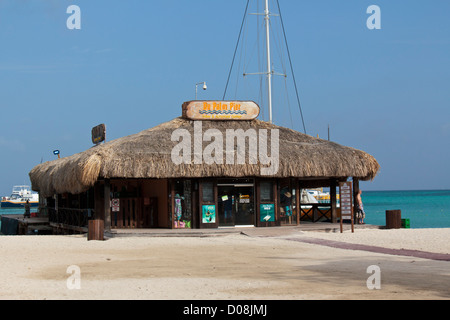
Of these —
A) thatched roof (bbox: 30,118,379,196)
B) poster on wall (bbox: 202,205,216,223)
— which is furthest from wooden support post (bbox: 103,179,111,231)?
poster on wall (bbox: 202,205,216,223)

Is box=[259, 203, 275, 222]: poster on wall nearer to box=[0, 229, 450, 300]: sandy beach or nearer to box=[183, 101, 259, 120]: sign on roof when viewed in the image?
box=[0, 229, 450, 300]: sandy beach

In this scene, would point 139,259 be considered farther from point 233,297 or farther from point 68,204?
point 68,204

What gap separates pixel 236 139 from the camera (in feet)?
78.5

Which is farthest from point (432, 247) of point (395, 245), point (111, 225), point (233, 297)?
point (111, 225)

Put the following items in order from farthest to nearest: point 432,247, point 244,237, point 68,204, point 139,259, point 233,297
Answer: point 68,204
point 244,237
point 432,247
point 139,259
point 233,297

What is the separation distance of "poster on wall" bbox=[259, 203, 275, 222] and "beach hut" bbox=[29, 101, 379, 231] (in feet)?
0.12

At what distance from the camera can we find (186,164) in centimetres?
2214

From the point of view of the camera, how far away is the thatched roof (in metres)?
21.7

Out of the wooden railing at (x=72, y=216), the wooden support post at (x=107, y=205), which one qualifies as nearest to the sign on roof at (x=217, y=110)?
the wooden support post at (x=107, y=205)

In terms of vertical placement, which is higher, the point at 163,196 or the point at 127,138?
the point at 127,138

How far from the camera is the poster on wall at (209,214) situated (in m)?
22.7

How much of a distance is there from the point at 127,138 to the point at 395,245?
430 inches

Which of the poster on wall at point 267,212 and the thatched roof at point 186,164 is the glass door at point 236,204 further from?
the thatched roof at point 186,164

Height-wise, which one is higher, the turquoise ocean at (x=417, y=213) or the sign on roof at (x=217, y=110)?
the sign on roof at (x=217, y=110)
